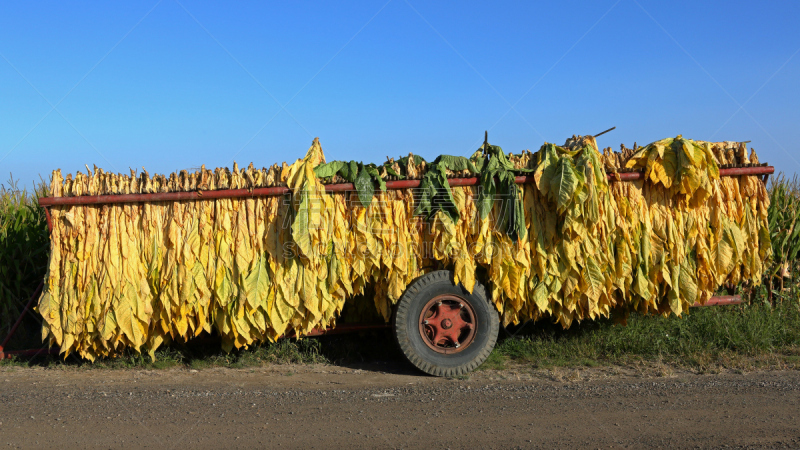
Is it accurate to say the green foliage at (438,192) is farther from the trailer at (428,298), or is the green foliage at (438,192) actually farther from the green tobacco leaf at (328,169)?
the green tobacco leaf at (328,169)

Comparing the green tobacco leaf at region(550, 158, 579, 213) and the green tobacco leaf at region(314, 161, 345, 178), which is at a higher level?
the green tobacco leaf at region(314, 161, 345, 178)

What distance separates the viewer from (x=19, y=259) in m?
7.59

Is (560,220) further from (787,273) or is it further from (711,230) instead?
(787,273)

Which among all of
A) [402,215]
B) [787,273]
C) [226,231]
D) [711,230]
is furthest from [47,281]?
[787,273]

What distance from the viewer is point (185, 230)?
5582mm

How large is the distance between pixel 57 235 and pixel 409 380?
3656 millimetres

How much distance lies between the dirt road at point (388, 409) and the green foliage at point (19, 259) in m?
1.76

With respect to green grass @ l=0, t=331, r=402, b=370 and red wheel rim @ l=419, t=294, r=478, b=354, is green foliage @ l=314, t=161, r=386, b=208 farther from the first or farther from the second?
green grass @ l=0, t=331, r=402, b=370

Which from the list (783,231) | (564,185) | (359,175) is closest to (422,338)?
(359,175)

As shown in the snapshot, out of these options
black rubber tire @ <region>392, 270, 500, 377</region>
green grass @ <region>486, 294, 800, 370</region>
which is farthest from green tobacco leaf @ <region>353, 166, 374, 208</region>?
green grass @ <region>486, 294, 800, 370</region>

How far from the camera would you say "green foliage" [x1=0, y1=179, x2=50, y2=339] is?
743cm

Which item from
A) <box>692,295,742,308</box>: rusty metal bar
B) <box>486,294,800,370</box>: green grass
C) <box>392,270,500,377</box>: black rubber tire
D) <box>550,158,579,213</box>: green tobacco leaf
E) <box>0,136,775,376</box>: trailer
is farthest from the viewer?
<box>692,295,742,308</box>: rusty metal bar

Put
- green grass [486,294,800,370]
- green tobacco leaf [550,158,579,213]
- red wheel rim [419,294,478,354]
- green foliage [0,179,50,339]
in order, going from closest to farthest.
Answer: green tobacco leaf [550,158,579,213] → red wheel rim [419,294,478,354] → green grass [486,294,800,370] → green foliage [0,179,50,339]

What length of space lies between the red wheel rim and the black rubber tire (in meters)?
0.04
